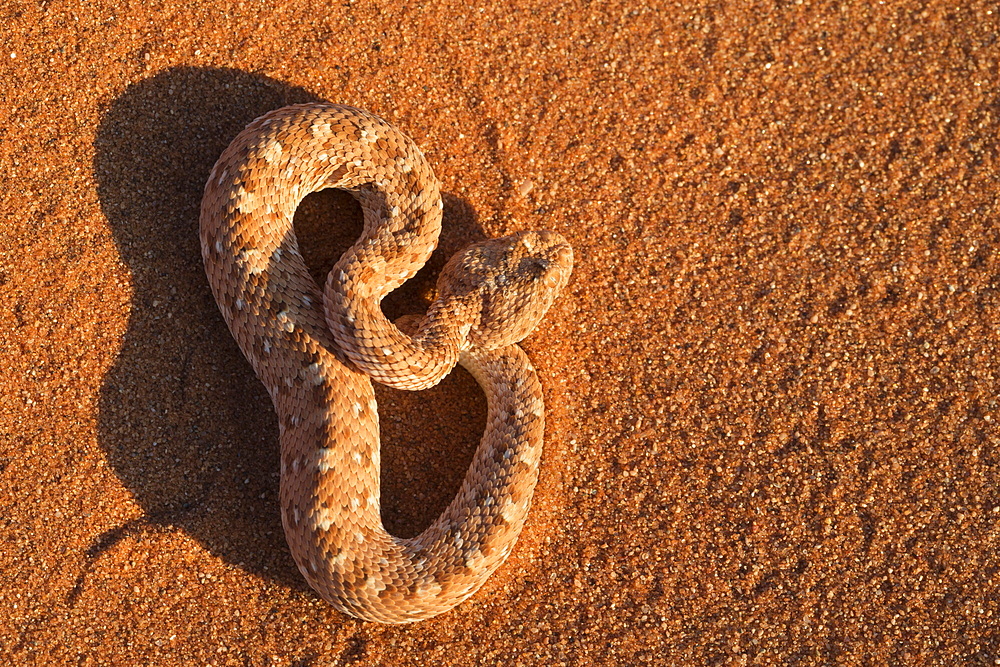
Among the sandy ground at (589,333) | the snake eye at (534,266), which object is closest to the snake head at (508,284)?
the snake eye at (534,266)

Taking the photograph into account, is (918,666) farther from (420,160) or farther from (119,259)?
(119,259)

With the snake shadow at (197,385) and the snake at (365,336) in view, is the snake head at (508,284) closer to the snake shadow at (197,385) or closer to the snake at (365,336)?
the snake at (365,336)

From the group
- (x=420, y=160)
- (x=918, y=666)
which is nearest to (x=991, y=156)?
(x=918, y=666)

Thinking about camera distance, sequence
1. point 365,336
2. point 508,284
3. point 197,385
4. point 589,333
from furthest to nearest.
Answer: point 589,333 < point 197,385 < point 508,284 < point 365,336

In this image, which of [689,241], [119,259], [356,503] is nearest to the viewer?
[356,503]

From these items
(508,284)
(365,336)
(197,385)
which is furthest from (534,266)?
(197,385)

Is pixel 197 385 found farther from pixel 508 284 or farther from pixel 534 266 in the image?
pixel 534 266
